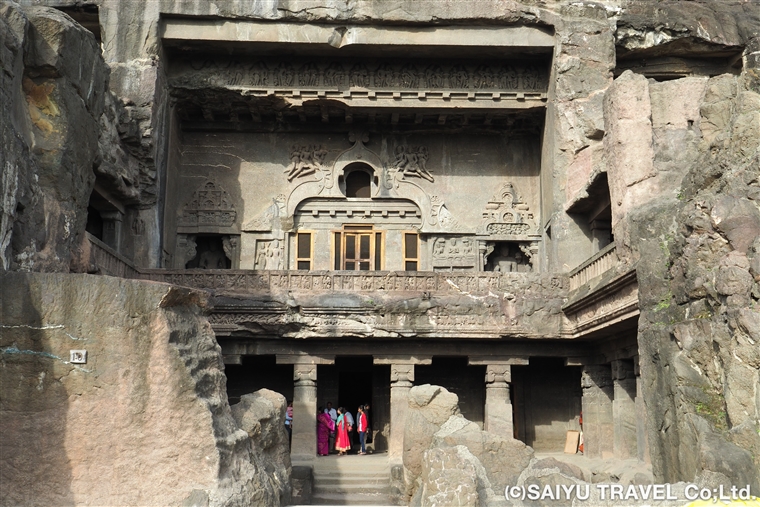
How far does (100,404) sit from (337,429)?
1187 cm

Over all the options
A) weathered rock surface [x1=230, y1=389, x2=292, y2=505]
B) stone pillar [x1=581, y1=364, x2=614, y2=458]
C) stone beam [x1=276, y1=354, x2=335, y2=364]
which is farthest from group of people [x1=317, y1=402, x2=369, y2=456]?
weathered rock surface [x1=230, y1=389, x2=292, y2=505]

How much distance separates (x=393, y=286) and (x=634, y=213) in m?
5.59

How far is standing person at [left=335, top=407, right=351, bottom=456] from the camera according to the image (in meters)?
16.8

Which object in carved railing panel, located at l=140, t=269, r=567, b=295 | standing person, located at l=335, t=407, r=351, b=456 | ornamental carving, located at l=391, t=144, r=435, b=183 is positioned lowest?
standing person, located at l=335, t=407, r=351, b=456

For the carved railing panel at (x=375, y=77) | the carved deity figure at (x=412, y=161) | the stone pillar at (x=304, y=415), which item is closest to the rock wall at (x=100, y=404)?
the stone pillar at (x=304, y=415)

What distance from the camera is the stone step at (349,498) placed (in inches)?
547

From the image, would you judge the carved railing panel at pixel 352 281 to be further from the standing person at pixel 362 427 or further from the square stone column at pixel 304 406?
the standing person at pixel 362 427

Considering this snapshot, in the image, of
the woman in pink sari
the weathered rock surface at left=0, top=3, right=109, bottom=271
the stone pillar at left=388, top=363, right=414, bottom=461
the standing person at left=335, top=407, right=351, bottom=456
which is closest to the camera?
the weathered rock surface at left=0, top=3, right=109, bottom=271

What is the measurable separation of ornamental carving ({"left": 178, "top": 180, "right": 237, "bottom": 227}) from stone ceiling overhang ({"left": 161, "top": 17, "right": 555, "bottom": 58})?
3783 millimetres

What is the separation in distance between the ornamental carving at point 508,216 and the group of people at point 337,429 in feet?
21.3

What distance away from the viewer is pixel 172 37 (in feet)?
61.2

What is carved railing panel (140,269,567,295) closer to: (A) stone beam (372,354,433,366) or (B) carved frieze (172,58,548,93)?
(A) stone beam (372,354,433,366)

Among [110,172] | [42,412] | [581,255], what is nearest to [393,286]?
[581,255]

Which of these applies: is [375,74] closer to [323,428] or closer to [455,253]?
[455,253]
